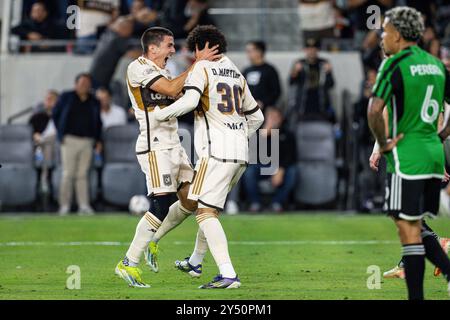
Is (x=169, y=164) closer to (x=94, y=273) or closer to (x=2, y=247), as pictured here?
(x=94, y=273)

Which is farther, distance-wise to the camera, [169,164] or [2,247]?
[2,247]

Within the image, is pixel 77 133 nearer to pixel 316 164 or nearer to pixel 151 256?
pixel 316 164

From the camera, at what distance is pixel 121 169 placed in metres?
22.1

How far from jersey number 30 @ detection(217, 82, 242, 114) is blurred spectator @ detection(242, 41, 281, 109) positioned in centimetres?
1080

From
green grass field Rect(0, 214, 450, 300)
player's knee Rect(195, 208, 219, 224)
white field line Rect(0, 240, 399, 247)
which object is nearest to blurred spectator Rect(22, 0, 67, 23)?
green grass field Rect(0, 214, 450, 300)

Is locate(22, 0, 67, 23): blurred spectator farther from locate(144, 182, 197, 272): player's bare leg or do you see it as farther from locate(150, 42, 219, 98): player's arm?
locate(150, 42, 219, 98): player's arm

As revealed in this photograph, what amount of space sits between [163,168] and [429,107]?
3379mm

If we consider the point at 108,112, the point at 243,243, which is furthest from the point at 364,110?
the point at 243,243

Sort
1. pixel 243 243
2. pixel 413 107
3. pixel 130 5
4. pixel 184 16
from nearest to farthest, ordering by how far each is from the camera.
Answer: pixel 413 107
pixel 243 243
pixel 184 16
pixel 130 5

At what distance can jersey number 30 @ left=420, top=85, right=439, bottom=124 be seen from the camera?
30.1 feet
